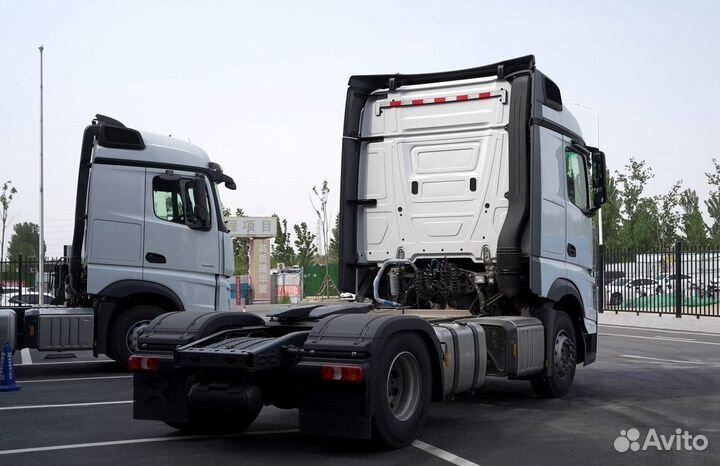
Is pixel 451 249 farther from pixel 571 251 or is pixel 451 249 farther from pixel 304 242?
pixel 304 242

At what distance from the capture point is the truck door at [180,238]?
12797 millimetres

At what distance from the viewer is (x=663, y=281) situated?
2591 cm

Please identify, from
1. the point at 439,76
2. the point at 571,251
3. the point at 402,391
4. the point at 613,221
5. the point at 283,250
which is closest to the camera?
the point at 402,391

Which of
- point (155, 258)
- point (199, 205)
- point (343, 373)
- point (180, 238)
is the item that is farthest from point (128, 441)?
point (199, 205)

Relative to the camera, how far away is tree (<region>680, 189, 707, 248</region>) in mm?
54938

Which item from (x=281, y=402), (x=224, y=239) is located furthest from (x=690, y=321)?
(x=281, y=402)

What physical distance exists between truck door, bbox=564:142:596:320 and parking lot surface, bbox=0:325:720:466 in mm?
1349

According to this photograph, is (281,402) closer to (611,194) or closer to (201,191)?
(201,191)

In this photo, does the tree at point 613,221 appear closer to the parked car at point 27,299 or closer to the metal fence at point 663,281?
the metal fence at point 663,281

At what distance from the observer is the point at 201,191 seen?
1301cm

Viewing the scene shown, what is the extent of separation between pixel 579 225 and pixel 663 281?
53.2 feet

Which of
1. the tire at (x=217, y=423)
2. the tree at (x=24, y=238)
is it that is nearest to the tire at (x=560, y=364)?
the tire at (x=217, y=423)

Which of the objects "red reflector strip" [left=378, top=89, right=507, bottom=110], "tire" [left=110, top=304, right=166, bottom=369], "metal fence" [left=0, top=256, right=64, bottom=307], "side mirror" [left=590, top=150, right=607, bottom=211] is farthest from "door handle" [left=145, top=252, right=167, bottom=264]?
"side mirror" [left=590, top=150, right=607, bottom=211]

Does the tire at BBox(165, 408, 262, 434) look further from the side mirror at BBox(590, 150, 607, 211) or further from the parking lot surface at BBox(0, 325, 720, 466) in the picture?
the side mirror at BBox(590, 150, 607, 211)
